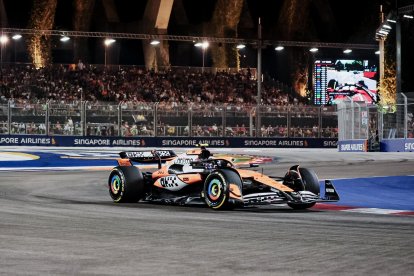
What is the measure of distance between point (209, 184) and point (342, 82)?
53033 mm

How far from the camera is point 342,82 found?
66312 mm

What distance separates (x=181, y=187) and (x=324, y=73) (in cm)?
5185

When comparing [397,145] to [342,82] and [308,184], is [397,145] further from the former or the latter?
[342,82]

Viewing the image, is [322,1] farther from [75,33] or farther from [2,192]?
[2,192]

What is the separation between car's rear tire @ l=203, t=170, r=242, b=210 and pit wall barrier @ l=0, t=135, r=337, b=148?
31.1m

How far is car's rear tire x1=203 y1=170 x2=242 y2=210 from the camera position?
45.9ft

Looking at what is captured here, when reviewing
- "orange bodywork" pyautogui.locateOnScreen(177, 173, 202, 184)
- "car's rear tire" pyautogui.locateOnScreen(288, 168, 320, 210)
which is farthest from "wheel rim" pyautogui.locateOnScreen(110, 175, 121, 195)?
"car's rear tire" pyautogui.locateOnScreen(288, 168, 320, 210)

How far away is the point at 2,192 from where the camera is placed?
18.4 meters

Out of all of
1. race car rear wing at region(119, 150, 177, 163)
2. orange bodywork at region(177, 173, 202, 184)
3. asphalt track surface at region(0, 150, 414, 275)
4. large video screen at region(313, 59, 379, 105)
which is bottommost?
asphalt track surface at region(0, 150, 414, 275)

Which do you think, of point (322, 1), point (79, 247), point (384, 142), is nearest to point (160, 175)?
point (79, 247)

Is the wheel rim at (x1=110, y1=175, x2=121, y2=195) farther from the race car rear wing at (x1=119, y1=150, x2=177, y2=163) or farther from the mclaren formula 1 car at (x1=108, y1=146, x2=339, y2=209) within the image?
the race car rear wing at (x1=119, y1=150, x2=177, y2=163)

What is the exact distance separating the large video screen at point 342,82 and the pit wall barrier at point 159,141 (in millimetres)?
17124

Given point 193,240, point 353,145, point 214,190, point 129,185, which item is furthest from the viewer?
point 353,145

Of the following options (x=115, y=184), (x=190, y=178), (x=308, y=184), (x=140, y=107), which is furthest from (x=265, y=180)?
(x=140, y=107)
